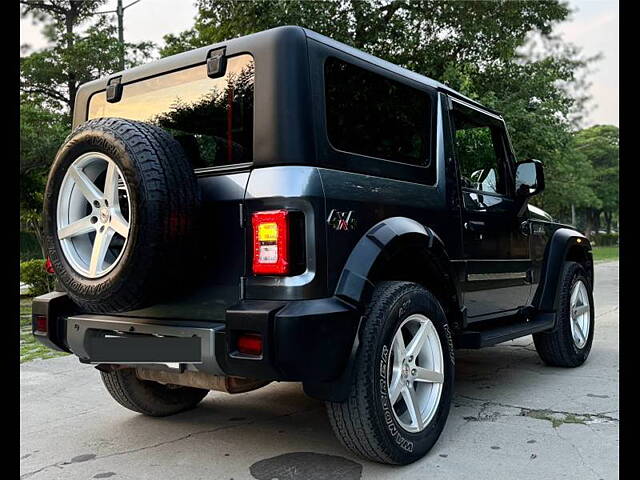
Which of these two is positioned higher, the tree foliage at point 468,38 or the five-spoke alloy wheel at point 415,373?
the tree foliage at point 468,38

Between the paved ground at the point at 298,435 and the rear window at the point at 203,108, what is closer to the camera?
the rear window at the point at 203,108

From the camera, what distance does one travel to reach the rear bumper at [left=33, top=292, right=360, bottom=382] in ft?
8.32

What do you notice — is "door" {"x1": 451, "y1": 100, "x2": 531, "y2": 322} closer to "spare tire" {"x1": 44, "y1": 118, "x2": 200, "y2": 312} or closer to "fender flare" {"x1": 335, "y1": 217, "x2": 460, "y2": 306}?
"fender flare" {"x1": 335, "y1": 217, "x2": 460, "y2": 306}

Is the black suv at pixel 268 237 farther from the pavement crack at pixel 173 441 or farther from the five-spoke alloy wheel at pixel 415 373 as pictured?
the pavement crack at pixel 173 441

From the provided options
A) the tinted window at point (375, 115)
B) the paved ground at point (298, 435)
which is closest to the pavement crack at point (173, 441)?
the paved ground at point (298, 435)

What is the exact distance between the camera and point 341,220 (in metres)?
2.80

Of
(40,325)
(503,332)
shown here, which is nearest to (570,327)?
(503,332)

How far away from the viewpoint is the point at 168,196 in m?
2.66

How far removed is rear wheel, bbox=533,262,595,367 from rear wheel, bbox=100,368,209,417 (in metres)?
2.81

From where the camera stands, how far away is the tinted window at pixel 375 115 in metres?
2.98

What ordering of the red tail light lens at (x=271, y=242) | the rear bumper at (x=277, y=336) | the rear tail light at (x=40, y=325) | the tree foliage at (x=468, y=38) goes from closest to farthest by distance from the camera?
the rear bumper at (x=277, y=336) < the red tail light lens at (x=271, y=242) < the rear tail light at (x=40, y=325) < the tree foliage at (x=468, y=38)

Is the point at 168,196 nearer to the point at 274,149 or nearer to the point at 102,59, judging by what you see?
the point at 274,149

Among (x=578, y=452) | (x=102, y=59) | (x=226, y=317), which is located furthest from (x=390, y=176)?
(x=102, y=59)

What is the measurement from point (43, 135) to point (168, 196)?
1072cm
